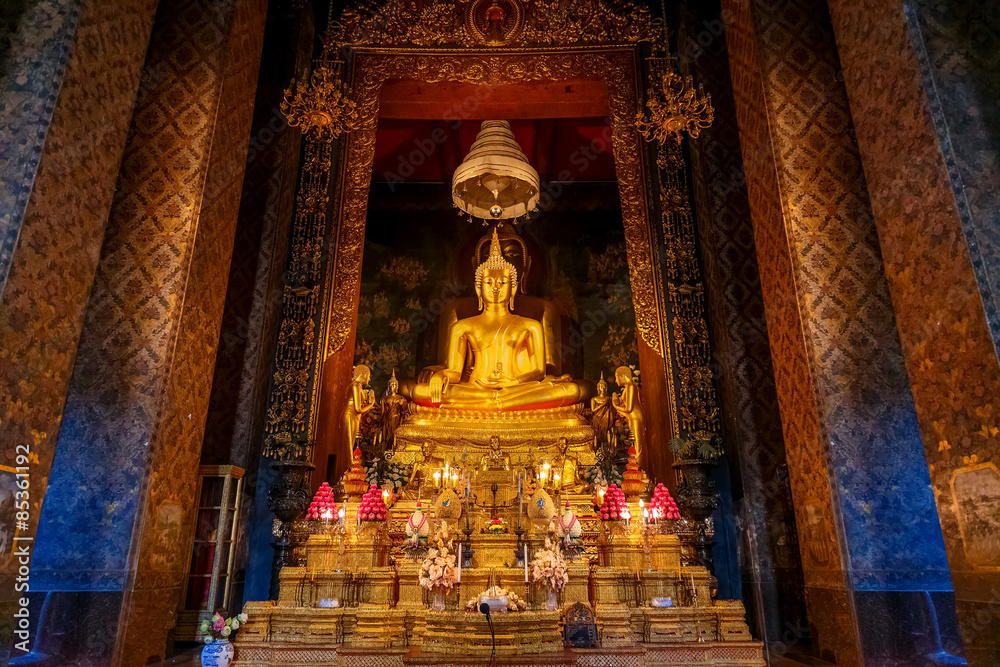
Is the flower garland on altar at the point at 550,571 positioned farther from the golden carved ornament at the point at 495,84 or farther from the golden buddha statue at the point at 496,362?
the golden buddha statue at the point at 496,362

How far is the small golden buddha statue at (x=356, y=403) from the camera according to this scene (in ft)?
21.1

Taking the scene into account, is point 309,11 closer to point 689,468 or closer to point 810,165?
point 810,165

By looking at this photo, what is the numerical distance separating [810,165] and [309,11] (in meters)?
5.77

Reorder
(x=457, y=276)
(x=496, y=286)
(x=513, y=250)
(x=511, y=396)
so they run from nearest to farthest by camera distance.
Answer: (x=511, y=396)
(x=496, y=286)
(x=513, y=250)
(x=457, y=276)

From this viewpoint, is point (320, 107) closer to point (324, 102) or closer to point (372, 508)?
point (324, 102)

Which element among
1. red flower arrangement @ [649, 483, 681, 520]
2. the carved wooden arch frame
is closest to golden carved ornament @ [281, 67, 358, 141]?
the carved wooden arch frame

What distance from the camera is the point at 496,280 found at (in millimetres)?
8633

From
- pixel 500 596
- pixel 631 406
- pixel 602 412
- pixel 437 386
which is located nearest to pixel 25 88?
pixel 500 596

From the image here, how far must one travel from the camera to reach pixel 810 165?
4.73 m

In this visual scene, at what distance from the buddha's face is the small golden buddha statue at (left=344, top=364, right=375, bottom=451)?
2609mm

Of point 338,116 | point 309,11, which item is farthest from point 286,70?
point 338,116

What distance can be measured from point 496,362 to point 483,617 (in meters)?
4.90

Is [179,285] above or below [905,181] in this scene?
below

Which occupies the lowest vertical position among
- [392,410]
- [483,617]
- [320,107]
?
[483,617]
